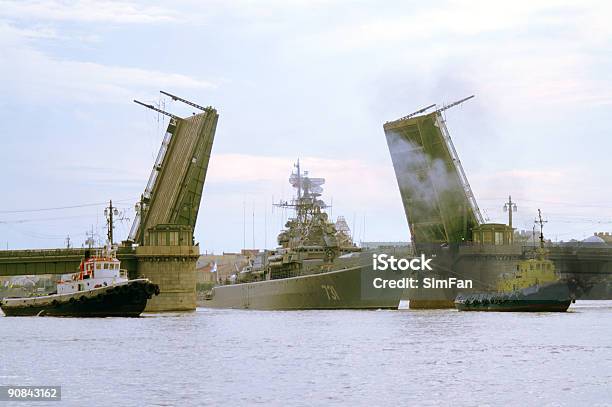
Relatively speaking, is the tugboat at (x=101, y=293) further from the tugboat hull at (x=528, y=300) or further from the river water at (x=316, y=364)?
the tugboat hull at (x=528, y=300)

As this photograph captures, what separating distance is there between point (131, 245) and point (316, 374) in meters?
40.2

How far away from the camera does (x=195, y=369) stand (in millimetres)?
30656

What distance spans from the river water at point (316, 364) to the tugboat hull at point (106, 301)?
7.06m

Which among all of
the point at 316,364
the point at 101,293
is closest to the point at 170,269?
the point at 101,293

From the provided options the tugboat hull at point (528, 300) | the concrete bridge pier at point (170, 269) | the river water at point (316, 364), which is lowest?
the river water at point (316, 364)

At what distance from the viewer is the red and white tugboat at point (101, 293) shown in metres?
57.2

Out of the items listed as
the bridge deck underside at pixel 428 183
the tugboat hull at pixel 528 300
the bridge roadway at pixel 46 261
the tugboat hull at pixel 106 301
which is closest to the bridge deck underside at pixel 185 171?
the tugboat hull at pixel 106 301

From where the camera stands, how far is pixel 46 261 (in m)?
66.3

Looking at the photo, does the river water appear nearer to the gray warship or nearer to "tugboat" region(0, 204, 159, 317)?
"tugboat" region(0, 204, 159, 317)

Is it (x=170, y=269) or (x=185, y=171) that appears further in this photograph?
(x=170, y=269)

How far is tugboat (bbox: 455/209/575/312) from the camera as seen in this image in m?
62.7

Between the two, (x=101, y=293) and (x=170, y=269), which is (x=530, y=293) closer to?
(x=170, y=269)

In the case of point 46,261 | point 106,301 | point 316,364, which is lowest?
point 316,364

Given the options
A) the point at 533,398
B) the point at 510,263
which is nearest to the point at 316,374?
the point at 533,398
